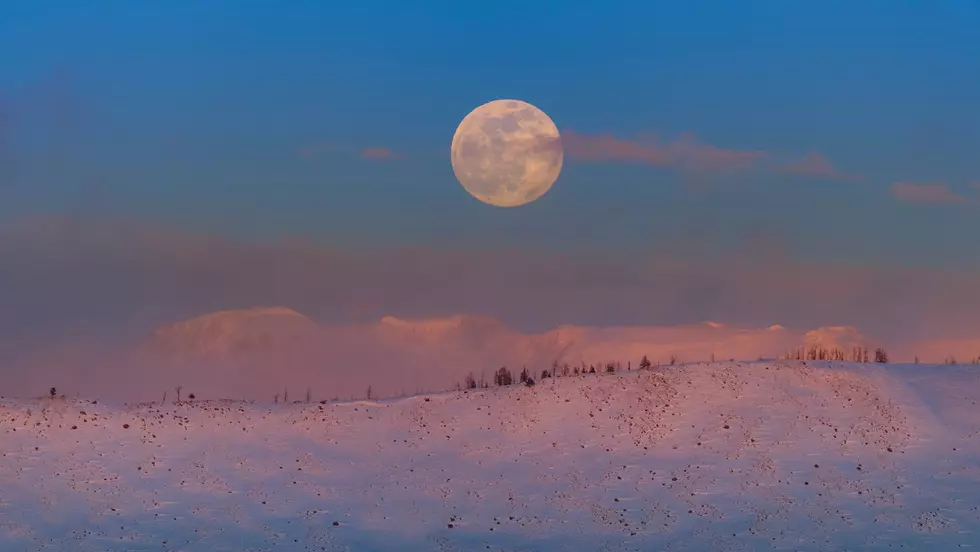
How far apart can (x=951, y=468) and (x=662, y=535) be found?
16172mm

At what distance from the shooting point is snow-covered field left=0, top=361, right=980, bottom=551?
51688 millimetres

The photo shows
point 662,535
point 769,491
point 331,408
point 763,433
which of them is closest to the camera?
point 662,535

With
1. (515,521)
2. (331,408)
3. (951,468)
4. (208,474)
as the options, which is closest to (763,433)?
(951,468)

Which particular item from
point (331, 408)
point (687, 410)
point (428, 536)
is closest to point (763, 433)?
point (687, 410)

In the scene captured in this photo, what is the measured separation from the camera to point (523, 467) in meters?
58.5

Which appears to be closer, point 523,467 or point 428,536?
point 428,536

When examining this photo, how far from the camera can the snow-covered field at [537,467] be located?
51.7m

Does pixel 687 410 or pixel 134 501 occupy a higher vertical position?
pixel 687 410

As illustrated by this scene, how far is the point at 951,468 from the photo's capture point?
188 feet

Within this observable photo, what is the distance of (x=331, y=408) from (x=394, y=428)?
487 centimetres

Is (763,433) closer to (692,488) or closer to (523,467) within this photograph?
(692,488)

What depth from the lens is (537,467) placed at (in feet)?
192

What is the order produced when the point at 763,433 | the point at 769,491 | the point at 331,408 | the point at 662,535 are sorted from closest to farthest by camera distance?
the point at 662,535 < the point at 769,491 < the point at 763,433 < the point at 331,408

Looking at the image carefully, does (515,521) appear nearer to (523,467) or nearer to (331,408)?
(523,467)
